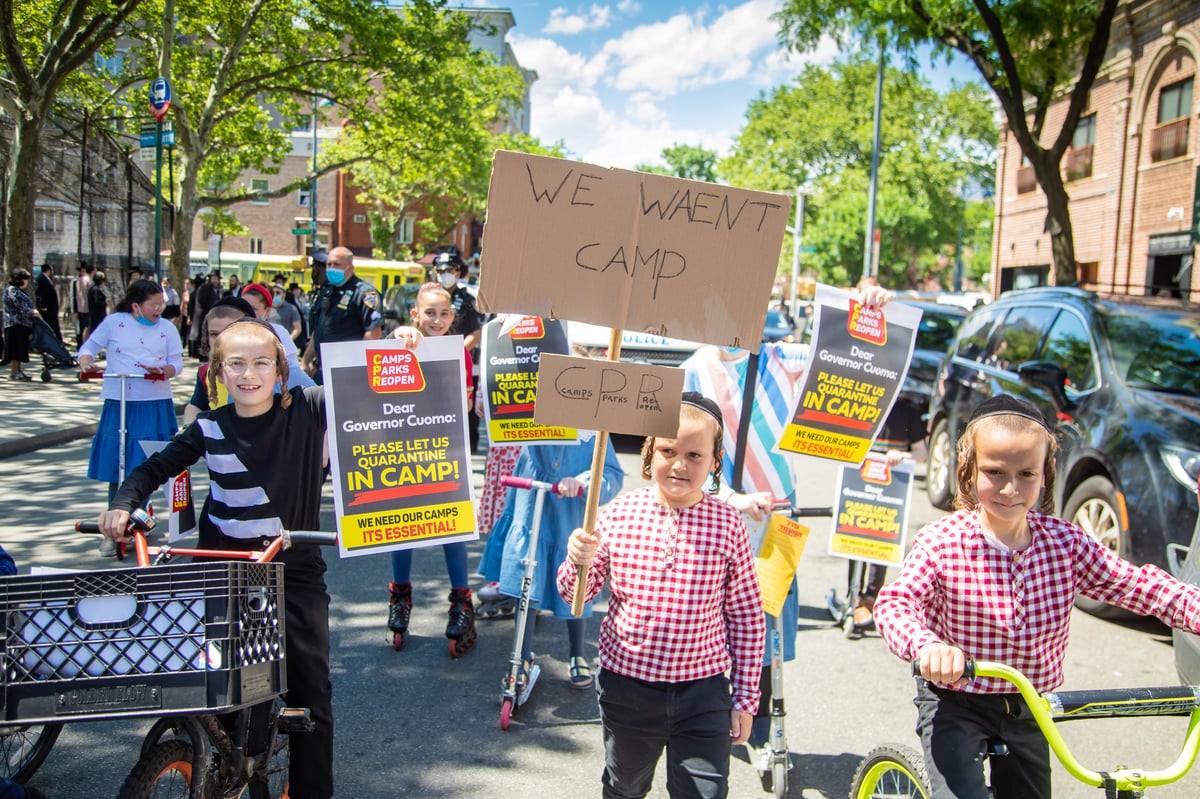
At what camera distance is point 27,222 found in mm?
16328

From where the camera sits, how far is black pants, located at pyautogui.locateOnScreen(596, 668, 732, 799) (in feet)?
9.32

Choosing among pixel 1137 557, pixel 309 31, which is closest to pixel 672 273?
pixel 1137 557

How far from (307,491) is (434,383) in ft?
2.51

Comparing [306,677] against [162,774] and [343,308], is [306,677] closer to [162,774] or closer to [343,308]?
[162,774]

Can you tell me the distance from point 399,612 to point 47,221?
958 inches

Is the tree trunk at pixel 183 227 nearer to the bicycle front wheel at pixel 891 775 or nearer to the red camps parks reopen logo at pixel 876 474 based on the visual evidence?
the red camps parks reopen logo at pixel 876 474

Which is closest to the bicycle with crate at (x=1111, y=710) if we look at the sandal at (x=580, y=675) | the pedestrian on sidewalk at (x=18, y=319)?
the sandal at (x=580, y=675)

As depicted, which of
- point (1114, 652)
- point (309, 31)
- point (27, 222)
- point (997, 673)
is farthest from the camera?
point (309, 31)

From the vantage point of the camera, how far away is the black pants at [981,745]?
2621 mm

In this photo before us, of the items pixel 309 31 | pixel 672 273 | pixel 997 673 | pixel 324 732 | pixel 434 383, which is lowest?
pixel 324 732

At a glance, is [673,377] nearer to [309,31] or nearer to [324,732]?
[324,732]

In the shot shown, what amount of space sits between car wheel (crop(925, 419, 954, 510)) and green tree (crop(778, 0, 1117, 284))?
19.2ft

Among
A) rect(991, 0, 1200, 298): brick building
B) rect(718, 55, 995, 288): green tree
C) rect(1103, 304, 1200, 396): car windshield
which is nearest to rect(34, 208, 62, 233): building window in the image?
rect(991, 0, 1200, 298): brick building

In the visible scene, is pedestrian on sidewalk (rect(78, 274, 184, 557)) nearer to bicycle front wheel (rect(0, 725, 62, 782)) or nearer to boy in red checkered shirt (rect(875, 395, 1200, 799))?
bicycle front wheel (rect(0, 725, 62, 782))
